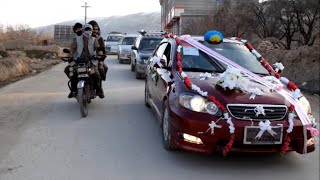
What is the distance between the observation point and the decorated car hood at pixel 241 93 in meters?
5.76

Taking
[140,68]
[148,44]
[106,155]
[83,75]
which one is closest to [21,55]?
[148,44]

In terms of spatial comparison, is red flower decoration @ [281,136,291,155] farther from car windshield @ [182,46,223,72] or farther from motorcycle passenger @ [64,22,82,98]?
motorcycle passenger @ [64,22,82,98]

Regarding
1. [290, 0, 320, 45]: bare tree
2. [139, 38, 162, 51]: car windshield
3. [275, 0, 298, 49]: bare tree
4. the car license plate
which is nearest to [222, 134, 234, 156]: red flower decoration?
the car license plate

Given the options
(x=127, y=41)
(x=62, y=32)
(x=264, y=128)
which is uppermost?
(x=62, y=32)

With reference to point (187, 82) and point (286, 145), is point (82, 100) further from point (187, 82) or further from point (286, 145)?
point (286, 145)

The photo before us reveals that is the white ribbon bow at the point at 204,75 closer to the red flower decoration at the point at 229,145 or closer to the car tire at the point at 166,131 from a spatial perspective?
the car tire at the point at 166,131

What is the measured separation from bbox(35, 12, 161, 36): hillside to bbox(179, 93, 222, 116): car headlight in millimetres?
98475

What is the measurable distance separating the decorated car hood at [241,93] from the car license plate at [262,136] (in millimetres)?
367

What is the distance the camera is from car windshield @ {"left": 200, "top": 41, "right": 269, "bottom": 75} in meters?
7.42

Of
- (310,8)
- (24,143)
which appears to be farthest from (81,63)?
(310,8)

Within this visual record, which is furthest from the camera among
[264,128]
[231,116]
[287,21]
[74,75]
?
[287,21]

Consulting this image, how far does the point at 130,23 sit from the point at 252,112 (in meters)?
111

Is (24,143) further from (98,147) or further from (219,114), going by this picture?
(219,114)

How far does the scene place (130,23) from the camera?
→ 4540 inches
